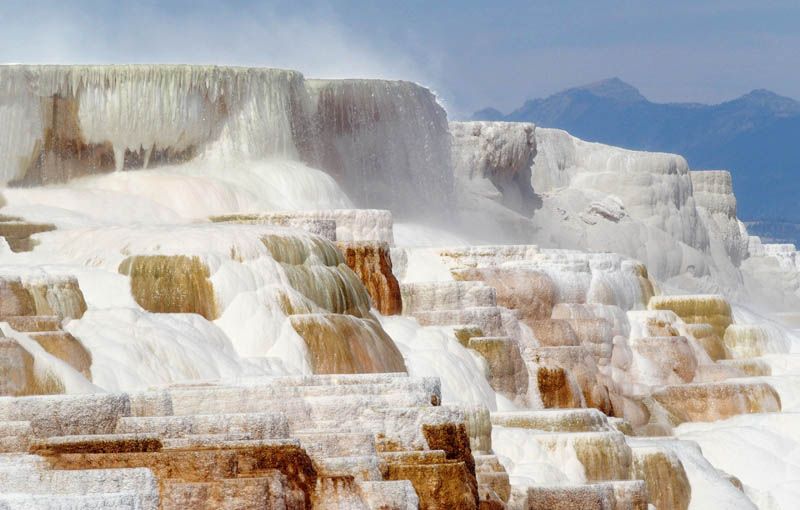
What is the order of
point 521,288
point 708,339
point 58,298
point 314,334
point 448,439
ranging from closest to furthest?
1. point 448,439
2. point 58,298
3. point 314,334
4. point 521,288
5. point 708,339

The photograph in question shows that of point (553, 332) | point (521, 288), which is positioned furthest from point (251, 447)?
point (521, 288)

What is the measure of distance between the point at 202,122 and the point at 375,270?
884 cm

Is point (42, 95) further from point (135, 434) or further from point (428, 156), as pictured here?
point (135, 434)

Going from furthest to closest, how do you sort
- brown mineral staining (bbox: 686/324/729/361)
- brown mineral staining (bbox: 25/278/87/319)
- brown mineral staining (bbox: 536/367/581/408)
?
brown mineral staining (bbox: 686/324/729/361) < brown mineral staining (bbox: 536/367/581/408) < brown mineral staining (bbox: 25/278/87/319)

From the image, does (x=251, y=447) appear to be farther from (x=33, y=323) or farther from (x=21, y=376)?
(x=33, y=323)

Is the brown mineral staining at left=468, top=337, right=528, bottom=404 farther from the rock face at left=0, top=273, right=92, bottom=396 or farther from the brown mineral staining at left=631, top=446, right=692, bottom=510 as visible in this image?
the rock face at left=0, top=273, right=92, bottom=396

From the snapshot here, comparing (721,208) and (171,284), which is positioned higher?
(721,208)

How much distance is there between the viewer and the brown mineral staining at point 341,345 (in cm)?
2344

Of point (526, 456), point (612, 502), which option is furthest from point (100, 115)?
point (612, 502)

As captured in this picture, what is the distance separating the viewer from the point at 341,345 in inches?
931

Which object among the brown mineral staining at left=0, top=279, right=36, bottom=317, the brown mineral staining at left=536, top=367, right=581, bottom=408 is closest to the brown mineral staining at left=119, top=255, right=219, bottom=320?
the brown mineral staining at left=0, top=279, right=36, bottom=317

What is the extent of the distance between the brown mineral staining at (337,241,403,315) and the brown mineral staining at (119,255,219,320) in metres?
3.97

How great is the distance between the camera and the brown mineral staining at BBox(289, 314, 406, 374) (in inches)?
923

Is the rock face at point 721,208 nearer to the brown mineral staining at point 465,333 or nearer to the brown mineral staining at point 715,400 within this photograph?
the brown mineral staining at point 715,400
